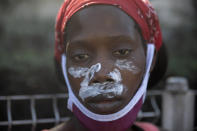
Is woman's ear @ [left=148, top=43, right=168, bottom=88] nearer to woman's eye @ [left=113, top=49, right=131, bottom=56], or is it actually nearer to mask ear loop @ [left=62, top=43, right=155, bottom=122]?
mask ear loop @ [left=62, top=43, right=155, bottom=122]

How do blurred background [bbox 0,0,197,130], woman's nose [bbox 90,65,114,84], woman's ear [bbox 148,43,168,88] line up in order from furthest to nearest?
blurred background [bbox 0,0,197,130] → woman's ear [bbox 148,43,168,88] → woman's nose [bbox 90,65,114,84]

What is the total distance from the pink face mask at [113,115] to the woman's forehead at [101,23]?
0.88 feet

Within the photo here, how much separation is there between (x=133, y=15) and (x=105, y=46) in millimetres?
248

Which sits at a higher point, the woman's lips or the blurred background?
the blurred background

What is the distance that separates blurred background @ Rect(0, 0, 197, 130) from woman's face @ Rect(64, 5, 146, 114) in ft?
7.39

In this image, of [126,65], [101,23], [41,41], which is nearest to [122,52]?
[126,65]

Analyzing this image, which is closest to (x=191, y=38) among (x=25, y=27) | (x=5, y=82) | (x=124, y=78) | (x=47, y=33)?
(x=47, y=33)

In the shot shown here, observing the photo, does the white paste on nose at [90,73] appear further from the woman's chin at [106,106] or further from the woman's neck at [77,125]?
the woman's neck at [77,125]

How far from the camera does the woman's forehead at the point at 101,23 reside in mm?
1759

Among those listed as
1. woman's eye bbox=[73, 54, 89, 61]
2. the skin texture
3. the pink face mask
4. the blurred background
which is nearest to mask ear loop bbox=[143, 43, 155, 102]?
the pink face mask

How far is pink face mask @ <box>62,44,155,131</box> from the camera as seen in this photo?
1769mm

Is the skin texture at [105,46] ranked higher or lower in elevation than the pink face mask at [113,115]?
higher

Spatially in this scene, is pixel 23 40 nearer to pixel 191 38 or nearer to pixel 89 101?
pixel 191 38

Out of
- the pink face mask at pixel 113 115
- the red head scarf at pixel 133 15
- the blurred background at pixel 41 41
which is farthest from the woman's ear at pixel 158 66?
the blurred background at pixel 41 41
